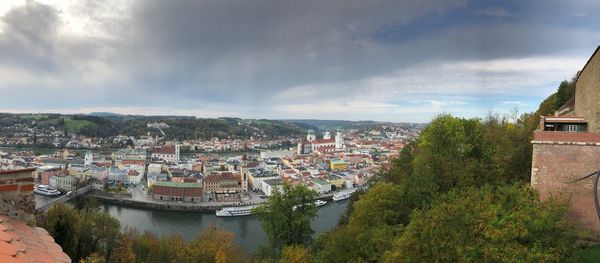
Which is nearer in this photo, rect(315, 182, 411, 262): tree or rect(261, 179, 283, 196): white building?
rect(315, 182, 411, 262): tree

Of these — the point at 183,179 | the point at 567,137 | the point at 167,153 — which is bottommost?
the point at 167,153

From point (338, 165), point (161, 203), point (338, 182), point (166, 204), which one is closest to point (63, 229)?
point (166, 204)

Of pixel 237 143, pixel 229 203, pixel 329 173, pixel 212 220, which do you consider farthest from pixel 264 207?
pixel 237 143

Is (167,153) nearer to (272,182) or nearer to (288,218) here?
(272,182)

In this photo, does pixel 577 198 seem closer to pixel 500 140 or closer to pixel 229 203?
pixel 500 140

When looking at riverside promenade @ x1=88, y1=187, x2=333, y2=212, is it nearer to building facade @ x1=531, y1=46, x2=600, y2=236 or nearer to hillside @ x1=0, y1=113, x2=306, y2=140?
building facade @ x1=531, y1=46, x2=600, y2=236

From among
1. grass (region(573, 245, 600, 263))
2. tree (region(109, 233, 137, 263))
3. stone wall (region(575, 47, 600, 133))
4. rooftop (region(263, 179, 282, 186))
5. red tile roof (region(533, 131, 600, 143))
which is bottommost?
rooftop (region(263, 179, 282, 186))

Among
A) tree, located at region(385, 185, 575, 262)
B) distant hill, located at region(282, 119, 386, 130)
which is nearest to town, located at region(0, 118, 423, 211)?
tree, located at region(385, 185, 575, 262)
